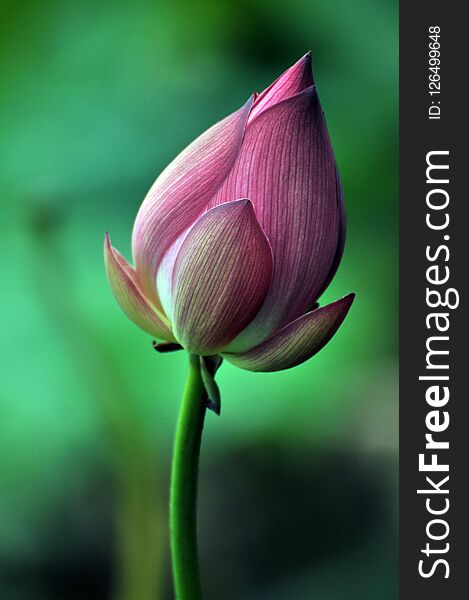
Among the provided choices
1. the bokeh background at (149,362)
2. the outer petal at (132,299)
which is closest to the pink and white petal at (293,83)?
the outer petal at (132,299)

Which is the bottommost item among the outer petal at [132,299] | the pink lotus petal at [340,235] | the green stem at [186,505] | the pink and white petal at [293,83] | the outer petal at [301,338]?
the green stem at [186,505]

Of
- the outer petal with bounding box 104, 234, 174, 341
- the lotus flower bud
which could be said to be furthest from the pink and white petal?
the outer petal with bounding box 104, 234, 174, 341

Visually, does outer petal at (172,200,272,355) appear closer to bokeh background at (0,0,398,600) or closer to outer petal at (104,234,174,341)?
outer petal at (104,234,174,341)

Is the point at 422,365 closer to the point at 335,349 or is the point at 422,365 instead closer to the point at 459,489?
the point at 459,489

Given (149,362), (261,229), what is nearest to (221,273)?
(261,229)

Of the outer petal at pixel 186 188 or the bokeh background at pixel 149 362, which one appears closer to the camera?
the outer petal at pixel 186 188

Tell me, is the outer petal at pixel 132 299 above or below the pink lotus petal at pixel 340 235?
below

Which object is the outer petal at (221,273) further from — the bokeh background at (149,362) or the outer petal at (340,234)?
the bokeh background at (149,362)
